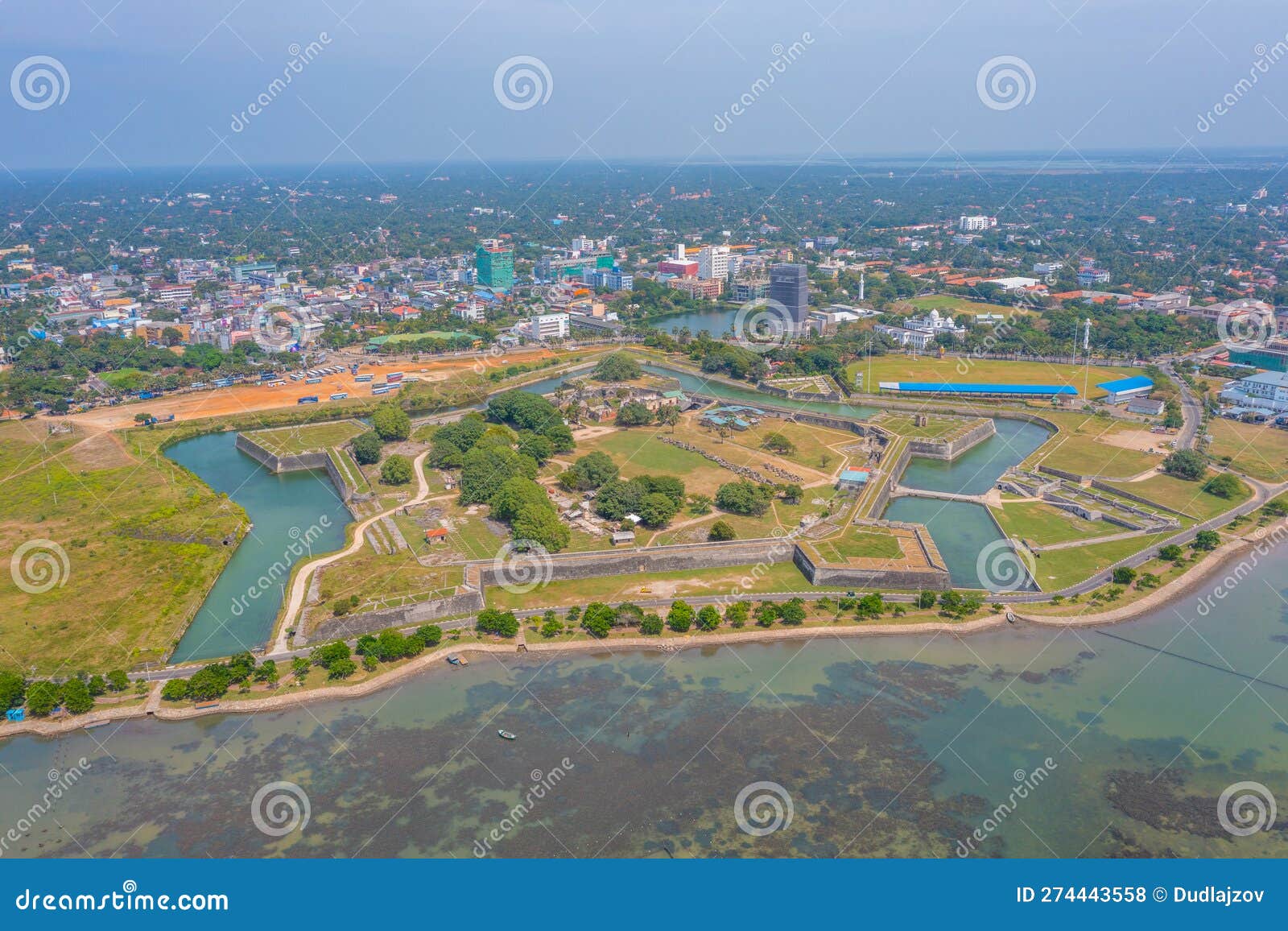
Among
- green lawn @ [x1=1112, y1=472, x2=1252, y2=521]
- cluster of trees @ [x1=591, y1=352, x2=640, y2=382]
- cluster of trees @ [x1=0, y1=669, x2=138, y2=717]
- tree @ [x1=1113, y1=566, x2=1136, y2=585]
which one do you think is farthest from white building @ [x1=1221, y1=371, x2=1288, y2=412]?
cluster of trees @ [x1=0, y1=669, x2=138, y2=717]

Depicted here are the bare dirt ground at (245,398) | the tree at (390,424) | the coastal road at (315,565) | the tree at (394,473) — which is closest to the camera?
the coastal road at (315,565)

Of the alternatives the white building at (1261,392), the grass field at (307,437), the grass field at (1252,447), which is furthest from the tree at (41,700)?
the white building at (1261,392)

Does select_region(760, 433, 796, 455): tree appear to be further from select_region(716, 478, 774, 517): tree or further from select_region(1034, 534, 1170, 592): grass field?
select_region(1034, 534, 1170, 592): grass field

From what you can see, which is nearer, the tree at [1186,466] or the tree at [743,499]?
the tree at [743,499]

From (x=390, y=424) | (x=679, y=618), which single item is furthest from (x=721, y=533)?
(x=390, y=424)

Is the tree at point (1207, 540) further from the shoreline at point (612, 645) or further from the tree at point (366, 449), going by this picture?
the tree at point (366, 449)

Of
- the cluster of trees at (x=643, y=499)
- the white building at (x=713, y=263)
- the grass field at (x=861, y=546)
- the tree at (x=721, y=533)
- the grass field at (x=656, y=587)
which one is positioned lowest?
the grass field at (x=656, y=587)
